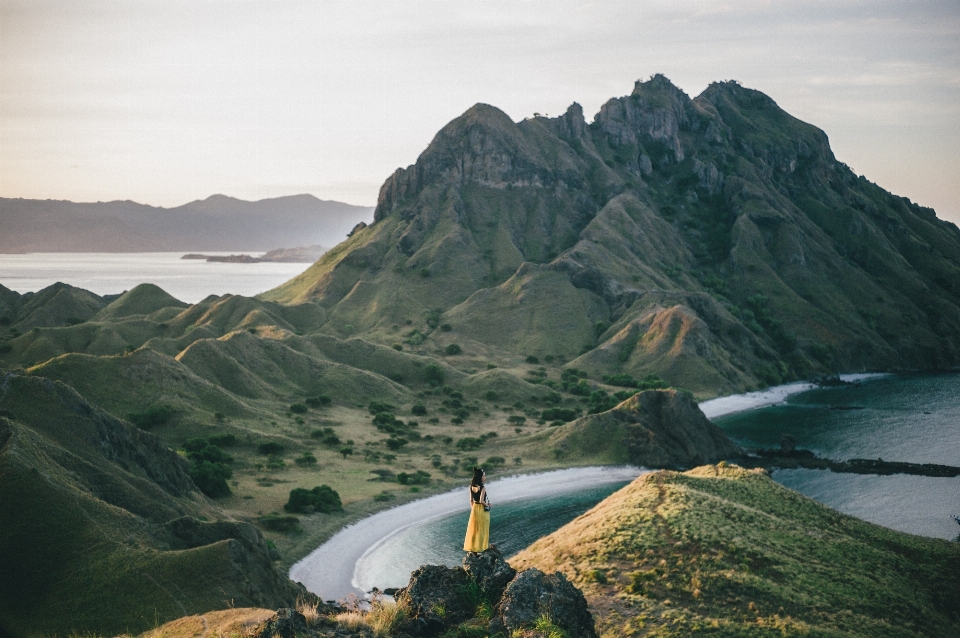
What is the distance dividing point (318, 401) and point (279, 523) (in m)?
55.9

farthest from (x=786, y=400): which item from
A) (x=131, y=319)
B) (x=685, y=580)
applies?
(x=131, y=319)

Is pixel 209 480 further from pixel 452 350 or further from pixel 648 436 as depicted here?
pixel 452 350

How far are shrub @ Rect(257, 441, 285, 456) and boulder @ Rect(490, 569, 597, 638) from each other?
7825 cm

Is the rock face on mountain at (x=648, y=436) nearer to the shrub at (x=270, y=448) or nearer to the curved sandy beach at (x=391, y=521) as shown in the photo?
the curved sandy beach at (x=391, y=521)

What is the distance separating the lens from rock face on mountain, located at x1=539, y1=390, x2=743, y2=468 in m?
116

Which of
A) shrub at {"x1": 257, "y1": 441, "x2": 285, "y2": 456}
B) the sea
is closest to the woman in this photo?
the sea

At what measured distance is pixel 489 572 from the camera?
101 ft

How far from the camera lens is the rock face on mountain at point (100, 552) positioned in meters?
40.4

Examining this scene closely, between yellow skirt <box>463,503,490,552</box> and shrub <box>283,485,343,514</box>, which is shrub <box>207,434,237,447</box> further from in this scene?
yellow skirt <box>463,503,490,552</box>

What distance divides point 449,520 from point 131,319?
470ft

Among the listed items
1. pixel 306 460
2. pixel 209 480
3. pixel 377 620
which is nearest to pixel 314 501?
pixel 209 480

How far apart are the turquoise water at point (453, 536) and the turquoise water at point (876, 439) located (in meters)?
34.0

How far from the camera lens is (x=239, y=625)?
28.9m

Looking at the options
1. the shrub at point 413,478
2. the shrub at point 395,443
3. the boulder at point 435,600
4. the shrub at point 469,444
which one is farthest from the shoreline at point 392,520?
the boulder at point 435,600
